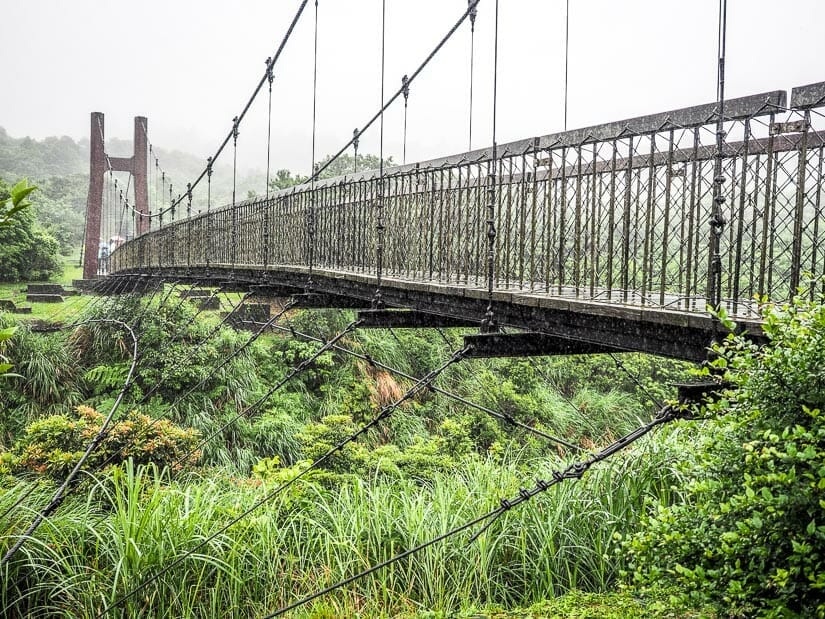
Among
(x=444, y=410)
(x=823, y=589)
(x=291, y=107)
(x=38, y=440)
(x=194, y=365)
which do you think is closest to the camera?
(x=823, y=589)

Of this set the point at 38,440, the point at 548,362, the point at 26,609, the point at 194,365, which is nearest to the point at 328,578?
the point at 26,609

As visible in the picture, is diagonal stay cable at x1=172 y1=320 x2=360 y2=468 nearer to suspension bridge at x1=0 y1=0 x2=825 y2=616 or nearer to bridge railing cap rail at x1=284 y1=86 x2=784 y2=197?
suspension bridge at x1=0 y1=0 x2=825 y2=616

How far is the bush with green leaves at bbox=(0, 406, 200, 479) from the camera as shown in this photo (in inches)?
268

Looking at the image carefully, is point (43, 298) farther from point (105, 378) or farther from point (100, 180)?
point (105, 378)

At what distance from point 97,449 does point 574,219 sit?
515 centimetres

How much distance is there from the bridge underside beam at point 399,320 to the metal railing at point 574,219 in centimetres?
29

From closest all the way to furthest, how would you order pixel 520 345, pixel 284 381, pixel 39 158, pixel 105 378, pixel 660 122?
pixel 660 122 < pixel 520 345 < pixel 284 381 < pixel 105 378 < pixel 39 158

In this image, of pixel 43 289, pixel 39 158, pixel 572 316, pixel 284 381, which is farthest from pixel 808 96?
pixel 39 158

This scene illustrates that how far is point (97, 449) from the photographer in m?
7.12

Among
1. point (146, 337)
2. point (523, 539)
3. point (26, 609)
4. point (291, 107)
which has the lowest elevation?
point (26, 609)

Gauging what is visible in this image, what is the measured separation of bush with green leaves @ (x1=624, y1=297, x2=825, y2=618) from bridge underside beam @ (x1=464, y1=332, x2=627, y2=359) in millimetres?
1512

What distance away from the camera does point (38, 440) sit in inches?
287

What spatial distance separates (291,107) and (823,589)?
13585 cm

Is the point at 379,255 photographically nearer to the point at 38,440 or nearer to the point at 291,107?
the point at 38,440
